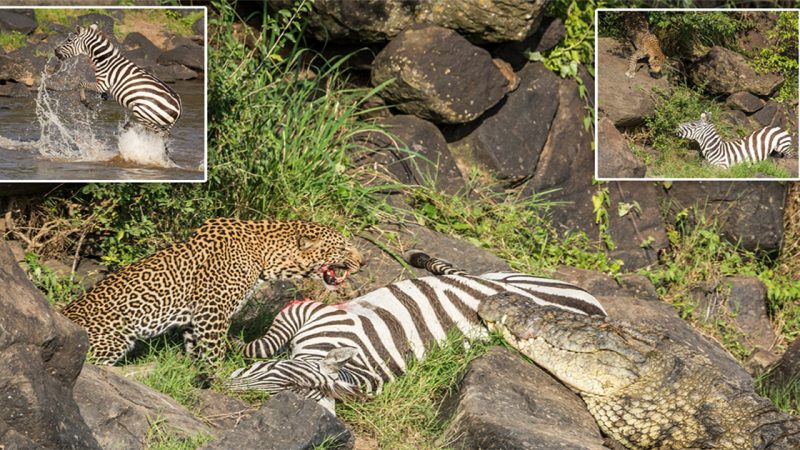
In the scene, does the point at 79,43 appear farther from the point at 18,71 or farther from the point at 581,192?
the point at 581,192

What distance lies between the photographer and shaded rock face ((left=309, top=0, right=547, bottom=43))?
9.95m

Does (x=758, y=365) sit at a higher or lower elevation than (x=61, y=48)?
lower

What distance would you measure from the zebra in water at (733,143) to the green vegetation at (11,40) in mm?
5050

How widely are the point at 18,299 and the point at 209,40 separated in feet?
15.5

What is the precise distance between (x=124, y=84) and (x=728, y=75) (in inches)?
192

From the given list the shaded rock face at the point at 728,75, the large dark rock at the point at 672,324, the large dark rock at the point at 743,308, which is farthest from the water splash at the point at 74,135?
the large dark rock at the point at 743,308

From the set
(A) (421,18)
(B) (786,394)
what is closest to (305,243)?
(A) (421,18)

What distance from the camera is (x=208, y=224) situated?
7.46 metres

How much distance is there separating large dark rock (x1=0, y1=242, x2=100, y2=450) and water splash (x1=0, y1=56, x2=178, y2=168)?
261 cm


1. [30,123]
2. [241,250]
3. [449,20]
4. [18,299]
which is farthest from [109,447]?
[449,20]

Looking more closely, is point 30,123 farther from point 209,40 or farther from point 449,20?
point 449,20

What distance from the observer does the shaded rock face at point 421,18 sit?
32.6ft

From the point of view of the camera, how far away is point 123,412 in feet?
19.2

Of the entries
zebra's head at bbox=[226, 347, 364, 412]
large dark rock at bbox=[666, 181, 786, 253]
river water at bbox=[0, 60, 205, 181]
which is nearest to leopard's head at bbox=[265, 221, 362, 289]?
zebra's head at bbox=[226, 347, 364, 412]
